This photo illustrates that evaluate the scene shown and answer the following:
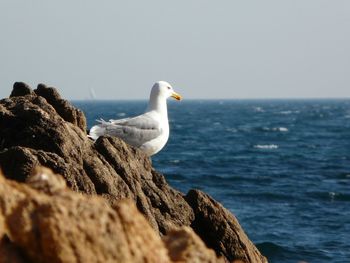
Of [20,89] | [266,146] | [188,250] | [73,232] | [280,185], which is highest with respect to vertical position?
[20,89]

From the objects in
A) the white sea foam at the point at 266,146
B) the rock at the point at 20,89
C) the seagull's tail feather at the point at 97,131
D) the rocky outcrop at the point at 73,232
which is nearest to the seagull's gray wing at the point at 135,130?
the seagull's tail feather at the point at 97,131

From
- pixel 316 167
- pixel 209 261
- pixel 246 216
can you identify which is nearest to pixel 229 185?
pixel 246 216

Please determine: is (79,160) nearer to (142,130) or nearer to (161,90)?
(142,130)

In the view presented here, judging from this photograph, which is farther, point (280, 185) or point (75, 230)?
point (280, 185)

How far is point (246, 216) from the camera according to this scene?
20.6 meters

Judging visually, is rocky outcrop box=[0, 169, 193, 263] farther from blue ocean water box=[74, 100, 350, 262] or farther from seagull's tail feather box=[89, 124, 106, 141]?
blue ocean water box=[74, 100, 350, 262]

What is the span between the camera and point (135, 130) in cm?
1291

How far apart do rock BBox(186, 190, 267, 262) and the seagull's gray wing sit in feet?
12.3

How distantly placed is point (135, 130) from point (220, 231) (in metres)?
4.28

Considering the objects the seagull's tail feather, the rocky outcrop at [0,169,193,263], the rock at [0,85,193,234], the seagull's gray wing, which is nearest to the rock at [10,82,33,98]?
the rock at [0,85,193,234]

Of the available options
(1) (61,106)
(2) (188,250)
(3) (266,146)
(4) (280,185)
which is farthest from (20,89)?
(3) (266,146)

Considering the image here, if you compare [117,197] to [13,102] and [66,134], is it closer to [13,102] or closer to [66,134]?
[66,134]

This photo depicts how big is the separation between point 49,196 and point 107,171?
152 inches

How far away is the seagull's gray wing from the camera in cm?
1280
